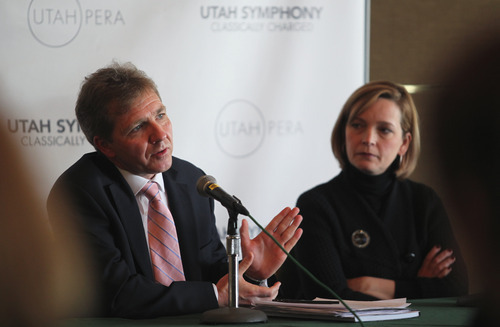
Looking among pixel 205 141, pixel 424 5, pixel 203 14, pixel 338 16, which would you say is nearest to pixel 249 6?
pixel 203 14

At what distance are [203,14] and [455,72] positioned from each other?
336 centimetres

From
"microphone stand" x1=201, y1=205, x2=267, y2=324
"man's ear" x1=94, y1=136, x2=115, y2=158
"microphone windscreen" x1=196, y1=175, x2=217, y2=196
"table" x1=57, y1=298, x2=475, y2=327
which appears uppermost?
"man's ear" x1=94, y1=136, x2=115, y2=158

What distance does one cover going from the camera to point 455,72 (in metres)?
0.81

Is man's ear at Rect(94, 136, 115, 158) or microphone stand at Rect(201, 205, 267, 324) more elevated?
man's ear at Rect(94, 136, 115, 158)

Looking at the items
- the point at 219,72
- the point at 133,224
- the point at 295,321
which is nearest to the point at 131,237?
the point at 133,224

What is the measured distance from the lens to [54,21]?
391 centimetres

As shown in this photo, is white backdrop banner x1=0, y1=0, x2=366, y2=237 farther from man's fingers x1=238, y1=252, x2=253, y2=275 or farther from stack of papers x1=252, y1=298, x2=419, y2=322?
stack of papers x1=252, y1=298, x2=419, y2=322

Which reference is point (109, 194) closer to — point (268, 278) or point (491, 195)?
point (268, 278)

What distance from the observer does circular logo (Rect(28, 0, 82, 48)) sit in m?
3.88

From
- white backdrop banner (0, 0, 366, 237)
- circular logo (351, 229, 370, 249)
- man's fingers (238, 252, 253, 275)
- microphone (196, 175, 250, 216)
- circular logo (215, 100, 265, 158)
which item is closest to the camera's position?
microphone (196, 175, 250, 216)

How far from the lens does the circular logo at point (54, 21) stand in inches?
153

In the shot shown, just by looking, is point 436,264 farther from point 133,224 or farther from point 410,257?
point 133,224

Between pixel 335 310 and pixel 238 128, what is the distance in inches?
82.2

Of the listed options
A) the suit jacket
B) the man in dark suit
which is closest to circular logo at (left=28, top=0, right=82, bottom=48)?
the man in dark suit
